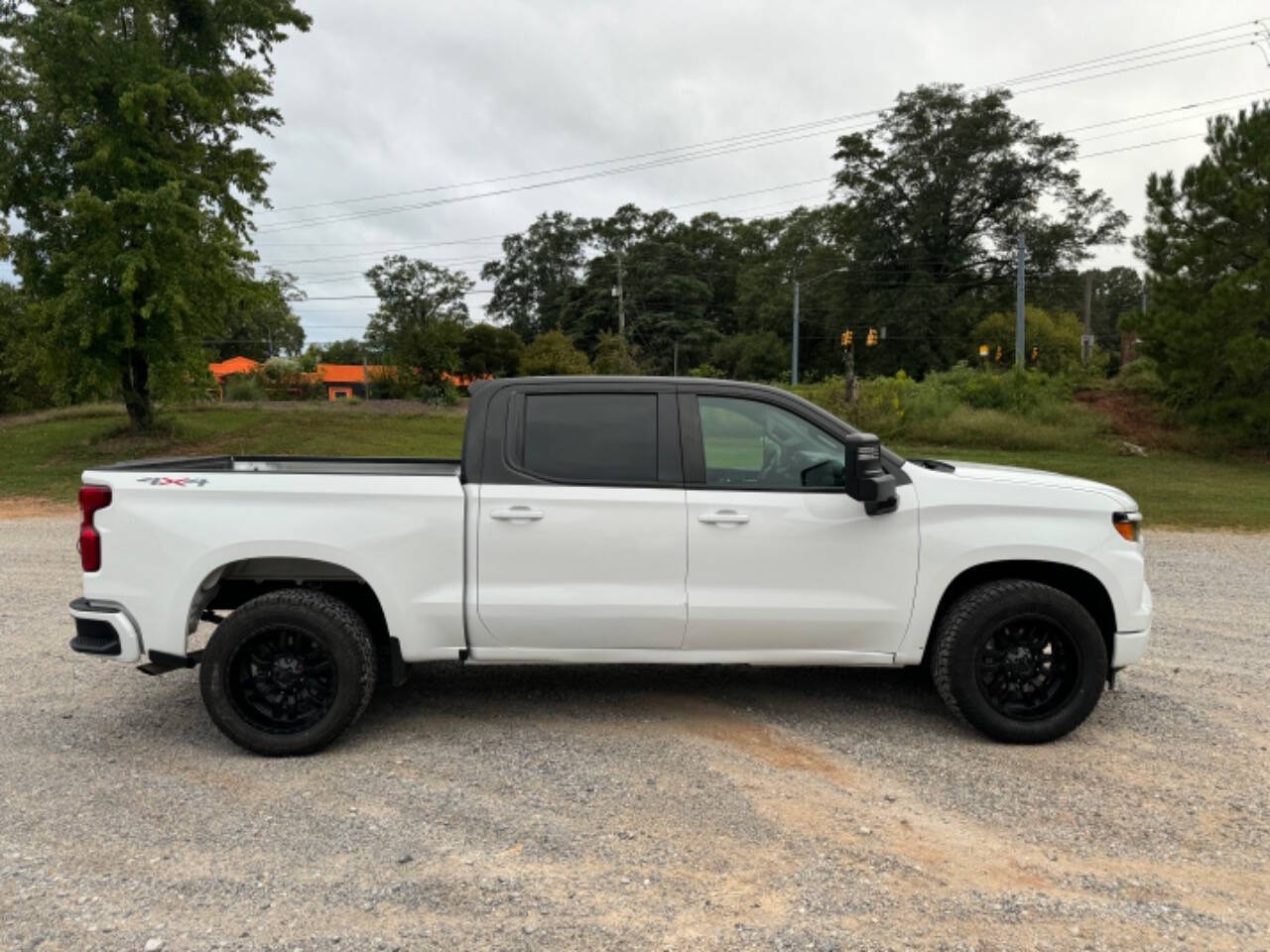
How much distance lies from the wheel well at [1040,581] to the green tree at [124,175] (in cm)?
1963

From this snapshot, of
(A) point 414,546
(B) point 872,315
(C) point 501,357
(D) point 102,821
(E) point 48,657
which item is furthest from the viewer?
(C) point 501,357

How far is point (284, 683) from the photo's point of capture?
438 centimetres

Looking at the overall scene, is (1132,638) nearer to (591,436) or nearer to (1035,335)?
(591,436)

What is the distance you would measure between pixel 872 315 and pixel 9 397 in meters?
50.7

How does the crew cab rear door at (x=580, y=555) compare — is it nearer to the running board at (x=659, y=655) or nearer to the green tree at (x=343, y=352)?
the running board at (x=659, y=655)

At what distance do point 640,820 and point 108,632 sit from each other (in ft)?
9.00

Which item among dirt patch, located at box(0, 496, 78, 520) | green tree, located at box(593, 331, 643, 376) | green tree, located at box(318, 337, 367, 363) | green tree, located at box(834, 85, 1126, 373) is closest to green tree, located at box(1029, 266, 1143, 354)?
green tree, located at box(834, 85, 1126, 373)

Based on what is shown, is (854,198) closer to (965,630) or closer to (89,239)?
(89,239)

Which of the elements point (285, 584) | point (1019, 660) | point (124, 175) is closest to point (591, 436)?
point (285, 584)

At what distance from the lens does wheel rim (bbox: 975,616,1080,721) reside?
444 centimetres

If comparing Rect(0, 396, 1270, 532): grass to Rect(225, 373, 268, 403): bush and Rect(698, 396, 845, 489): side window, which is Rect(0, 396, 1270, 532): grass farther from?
Rect(698, 396, 845, 489): side window

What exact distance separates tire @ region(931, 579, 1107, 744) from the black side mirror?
0.75 m

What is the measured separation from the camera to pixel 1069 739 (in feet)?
14.8

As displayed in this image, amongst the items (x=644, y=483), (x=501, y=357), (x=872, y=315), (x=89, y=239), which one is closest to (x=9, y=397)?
(x=501, y=357)
